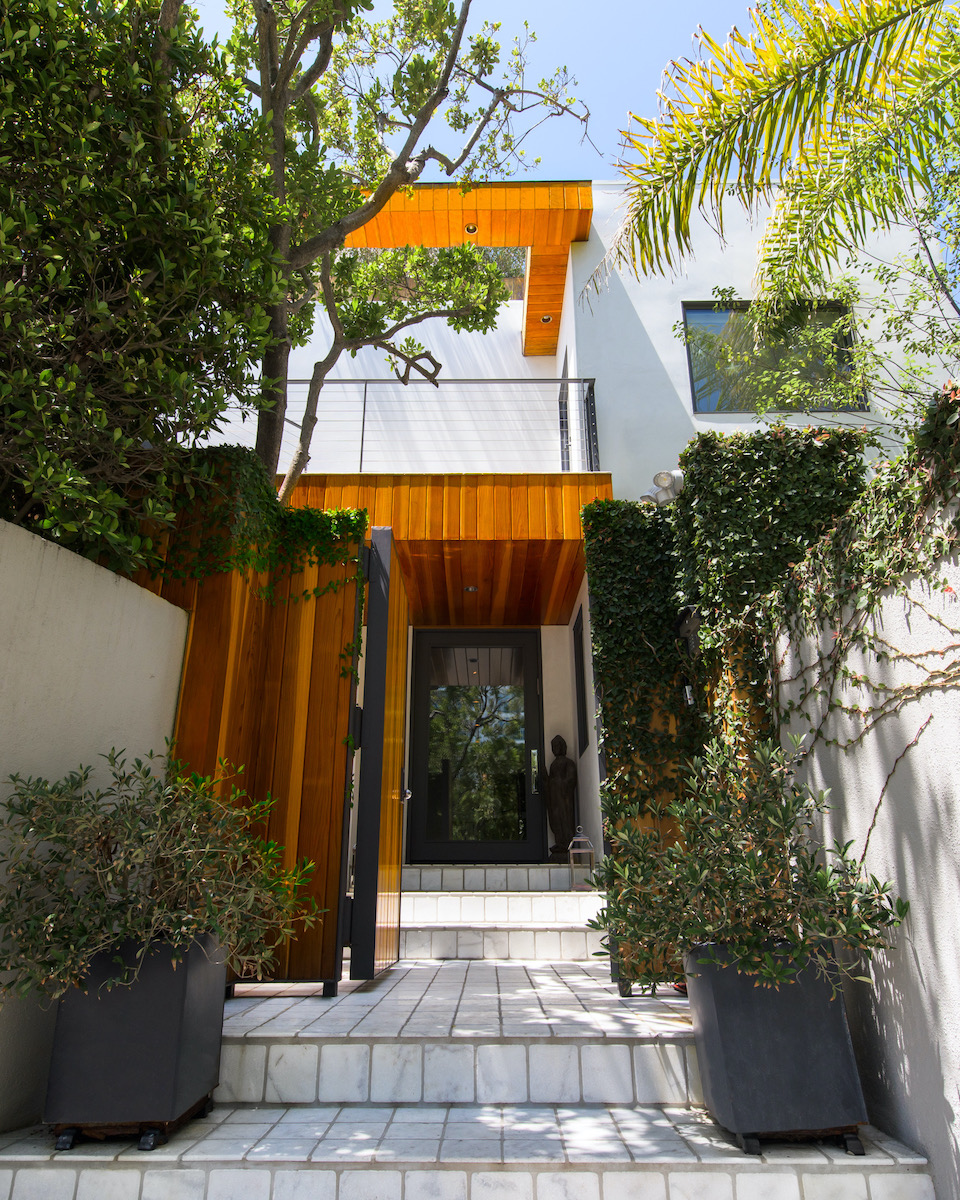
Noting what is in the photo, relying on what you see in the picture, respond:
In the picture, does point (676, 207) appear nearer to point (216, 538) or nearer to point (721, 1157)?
point (216, 538)

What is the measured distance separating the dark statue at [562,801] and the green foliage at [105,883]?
553cm

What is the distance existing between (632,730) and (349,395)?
5251mm

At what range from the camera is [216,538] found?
141 inches

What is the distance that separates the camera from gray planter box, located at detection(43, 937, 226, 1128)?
7.29 feet

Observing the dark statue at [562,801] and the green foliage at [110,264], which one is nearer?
the green foliage at [110,264]

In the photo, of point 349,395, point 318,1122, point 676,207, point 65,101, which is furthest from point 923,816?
point 349,395

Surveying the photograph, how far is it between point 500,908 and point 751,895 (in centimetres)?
388

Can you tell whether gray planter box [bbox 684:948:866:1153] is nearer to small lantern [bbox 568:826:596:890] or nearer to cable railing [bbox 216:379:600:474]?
small lantern [bbox 568:826:596:890]

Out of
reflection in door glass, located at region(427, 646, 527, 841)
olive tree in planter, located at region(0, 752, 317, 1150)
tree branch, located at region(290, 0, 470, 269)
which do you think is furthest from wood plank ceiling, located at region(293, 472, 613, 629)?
olive tree in planter, located at region(0, 752, 317, 1150)

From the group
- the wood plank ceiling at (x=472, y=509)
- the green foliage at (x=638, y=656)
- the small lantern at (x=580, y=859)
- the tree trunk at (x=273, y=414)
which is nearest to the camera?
the tree trunk at (x=273, y=414)

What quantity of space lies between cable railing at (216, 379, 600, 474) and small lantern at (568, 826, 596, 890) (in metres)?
3.60

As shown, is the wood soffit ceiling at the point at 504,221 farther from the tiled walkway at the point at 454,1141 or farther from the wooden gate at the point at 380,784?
the tiled walkway at the point at 454,1141

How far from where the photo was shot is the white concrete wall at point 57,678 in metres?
2.46

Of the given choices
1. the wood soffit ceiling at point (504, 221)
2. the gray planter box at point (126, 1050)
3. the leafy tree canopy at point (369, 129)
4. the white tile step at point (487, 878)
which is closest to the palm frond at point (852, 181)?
the leafy tree canopy at point (369, 129)
